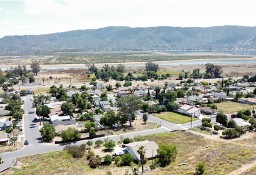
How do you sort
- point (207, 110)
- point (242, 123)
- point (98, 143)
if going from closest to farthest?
point (98, 143), point (242, 123), point (207, 110)

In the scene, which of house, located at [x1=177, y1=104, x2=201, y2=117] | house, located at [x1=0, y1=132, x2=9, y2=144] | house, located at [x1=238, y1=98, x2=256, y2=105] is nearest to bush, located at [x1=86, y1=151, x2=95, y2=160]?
house, located at [x1=0, y1=132, x2=9, y2=144]

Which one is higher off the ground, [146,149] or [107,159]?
[146,149]

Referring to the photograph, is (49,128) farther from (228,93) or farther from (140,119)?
(228,93)

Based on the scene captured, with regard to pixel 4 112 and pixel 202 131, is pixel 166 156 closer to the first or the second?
pixel 202 131

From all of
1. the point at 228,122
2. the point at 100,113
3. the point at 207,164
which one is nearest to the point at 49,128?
the point at 100,113

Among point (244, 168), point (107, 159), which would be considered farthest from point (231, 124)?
point (107, 159)

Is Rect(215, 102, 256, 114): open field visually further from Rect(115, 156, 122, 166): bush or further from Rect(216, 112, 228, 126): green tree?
Rect(115, 156, 122, 166): bush

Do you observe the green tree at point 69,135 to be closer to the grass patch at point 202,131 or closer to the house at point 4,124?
the house at point 4,124
